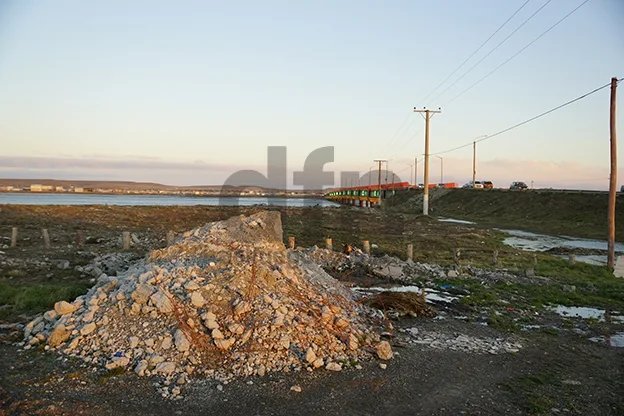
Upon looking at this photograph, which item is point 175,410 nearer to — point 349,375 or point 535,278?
point 349,375

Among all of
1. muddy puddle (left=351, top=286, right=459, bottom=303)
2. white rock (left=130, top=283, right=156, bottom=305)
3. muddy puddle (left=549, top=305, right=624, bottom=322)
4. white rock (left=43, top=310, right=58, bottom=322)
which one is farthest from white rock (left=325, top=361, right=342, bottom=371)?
muddy puddle (left=549, top=305, right=624, bottom=322)

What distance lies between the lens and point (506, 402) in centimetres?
635

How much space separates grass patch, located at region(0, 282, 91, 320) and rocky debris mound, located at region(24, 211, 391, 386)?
5.35 feet

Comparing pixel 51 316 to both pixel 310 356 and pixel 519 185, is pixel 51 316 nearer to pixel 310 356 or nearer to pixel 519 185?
pixel 310 356

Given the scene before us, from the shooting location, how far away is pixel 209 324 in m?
7.68

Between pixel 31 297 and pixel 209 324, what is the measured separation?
17.4 feet

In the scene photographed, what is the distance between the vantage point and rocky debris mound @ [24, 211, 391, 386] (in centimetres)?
715

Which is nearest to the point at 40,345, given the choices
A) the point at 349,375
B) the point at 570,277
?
the point at 349,375

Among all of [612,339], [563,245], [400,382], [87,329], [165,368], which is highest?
[87,329]

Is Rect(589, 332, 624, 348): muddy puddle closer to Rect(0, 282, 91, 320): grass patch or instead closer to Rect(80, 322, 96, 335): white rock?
Rect(80, 322, 96, 335): white rock

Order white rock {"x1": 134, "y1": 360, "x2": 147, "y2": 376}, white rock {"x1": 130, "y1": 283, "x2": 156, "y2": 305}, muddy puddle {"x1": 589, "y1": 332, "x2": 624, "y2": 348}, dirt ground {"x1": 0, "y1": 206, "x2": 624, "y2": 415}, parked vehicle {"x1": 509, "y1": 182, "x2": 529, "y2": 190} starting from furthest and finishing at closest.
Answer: parked vehicle {"x1": 509, "y1": 182, "x2": 529, "y2": 190}, muddy puddle {"x1": 589, "y1": 332, "x2": 624, "y2": 348}, white rock {"x1": 130, "y1": 283, "x2": 156, "y2": 305}, white rock {"x1": 134, "y1": 360, "x2": 147, "y2": 376}, dirt ground {"x1": 0, "y1": 206, "x2": 624, "y2": 415}

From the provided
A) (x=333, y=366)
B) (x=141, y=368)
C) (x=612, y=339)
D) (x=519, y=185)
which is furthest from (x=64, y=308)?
(x=519, y=185)

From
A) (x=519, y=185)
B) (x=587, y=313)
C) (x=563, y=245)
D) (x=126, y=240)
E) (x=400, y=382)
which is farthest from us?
(x=519, y=185)

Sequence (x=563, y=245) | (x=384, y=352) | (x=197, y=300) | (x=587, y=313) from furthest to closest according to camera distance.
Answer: (x=563, y=245)
(x=587, y=313)
(x=197, y=300)
(x=384, y=352)
